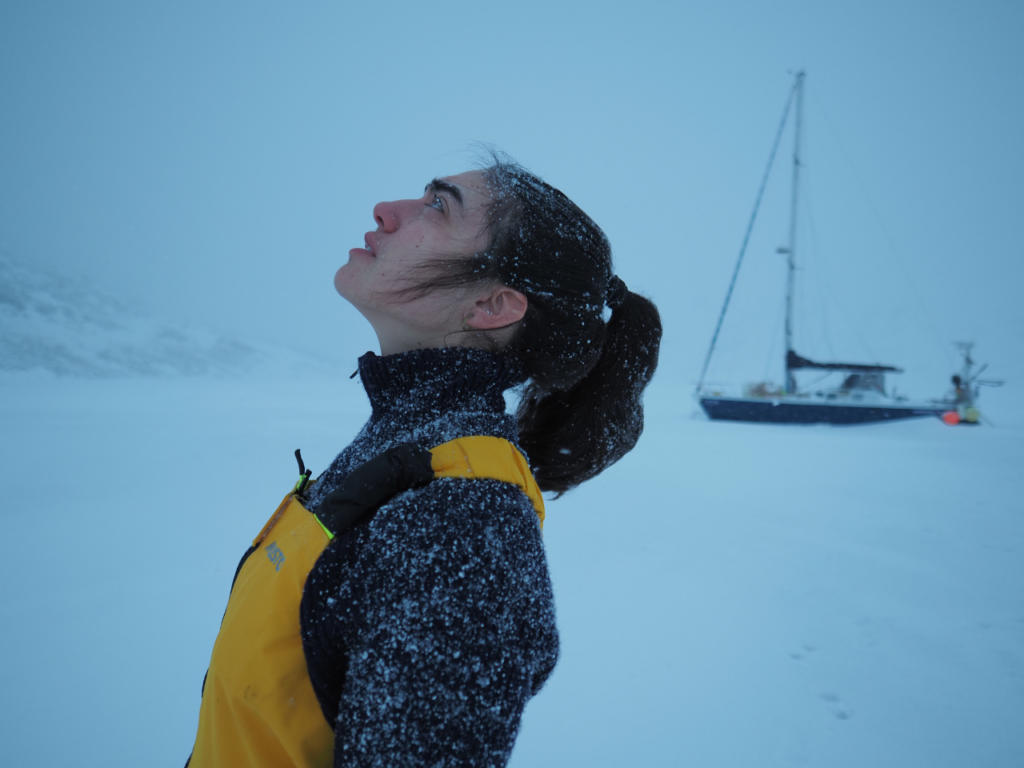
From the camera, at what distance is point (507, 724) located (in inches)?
25.4

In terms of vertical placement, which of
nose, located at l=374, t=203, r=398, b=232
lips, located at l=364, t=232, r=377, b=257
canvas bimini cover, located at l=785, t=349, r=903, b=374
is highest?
nose, located at l=374, t=203, r=398, b=232

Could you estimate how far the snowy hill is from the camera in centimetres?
1845

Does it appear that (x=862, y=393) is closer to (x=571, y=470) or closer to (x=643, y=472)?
(x=643, y=472)

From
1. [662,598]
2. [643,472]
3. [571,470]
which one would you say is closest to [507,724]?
[571,470]

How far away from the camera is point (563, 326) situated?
46.4 inches

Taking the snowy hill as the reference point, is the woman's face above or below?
above

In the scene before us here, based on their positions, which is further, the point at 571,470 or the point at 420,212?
the point at 571,470

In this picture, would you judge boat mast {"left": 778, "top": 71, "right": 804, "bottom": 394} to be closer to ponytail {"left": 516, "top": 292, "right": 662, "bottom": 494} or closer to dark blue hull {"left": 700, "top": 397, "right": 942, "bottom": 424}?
dark blue hull {"left": 700, "top": 397, "right": 942, "bottom": 424}

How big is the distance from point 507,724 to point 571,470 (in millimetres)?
831

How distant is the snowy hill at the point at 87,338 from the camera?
60.5 ft

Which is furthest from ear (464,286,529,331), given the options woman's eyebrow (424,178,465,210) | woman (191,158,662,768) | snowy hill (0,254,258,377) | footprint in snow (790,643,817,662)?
snowy hill (0,254,258,377)

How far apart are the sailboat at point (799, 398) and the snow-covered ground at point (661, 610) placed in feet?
18.1

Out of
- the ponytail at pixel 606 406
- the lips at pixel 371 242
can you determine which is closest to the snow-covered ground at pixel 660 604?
the ponytail at pixel 606 406

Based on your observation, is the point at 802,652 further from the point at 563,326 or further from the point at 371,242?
the point at 371,242
